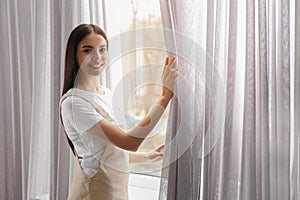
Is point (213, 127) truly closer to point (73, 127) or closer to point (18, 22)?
point (73, 127)

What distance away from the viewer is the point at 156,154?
5.20ft

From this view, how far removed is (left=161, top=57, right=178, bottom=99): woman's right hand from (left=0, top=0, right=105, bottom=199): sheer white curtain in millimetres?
446

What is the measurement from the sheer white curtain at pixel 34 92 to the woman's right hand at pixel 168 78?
446 mm

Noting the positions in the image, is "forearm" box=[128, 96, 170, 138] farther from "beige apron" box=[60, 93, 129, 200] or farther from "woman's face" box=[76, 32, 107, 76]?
"woman's face" box=[76, 32, 107, 76]

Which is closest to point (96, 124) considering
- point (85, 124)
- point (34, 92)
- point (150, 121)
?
point (85, 124)

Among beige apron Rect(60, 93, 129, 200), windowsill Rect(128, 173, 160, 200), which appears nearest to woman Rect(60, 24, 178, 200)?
beige apron Rect(60, 93, 129, 200)

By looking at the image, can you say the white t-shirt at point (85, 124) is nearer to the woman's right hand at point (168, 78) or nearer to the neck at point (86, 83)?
the neck at point (86, 83)

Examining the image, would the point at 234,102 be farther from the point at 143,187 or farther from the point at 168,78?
the point at 143,187

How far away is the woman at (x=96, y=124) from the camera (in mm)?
1495

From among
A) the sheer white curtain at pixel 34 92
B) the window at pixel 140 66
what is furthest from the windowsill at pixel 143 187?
the sheer white curtain at pixel 34 92

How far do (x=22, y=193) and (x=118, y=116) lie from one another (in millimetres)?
815

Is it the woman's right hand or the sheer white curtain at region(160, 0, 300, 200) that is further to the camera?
the woman's right hand

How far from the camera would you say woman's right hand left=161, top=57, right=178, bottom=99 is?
1.51 metres

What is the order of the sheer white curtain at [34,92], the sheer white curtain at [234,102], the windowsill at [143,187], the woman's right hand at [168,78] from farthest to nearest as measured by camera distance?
1. the sheer white curtain at [34,92]
2. the windowsill at [143,187]
3. the woman's right hand at [168,78]
4. the sheer white curtain at [234,102]
